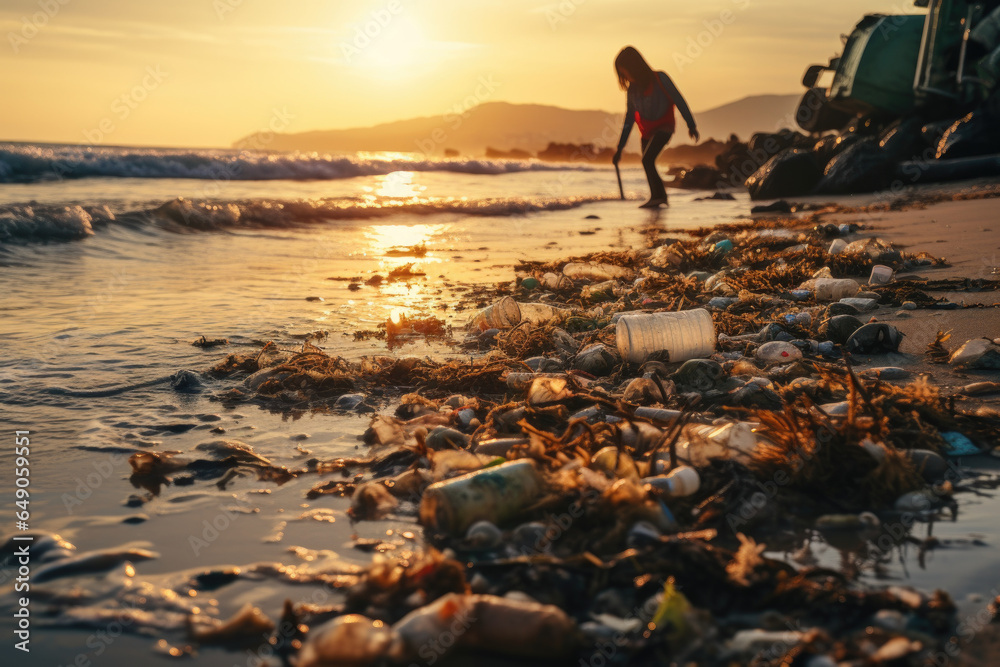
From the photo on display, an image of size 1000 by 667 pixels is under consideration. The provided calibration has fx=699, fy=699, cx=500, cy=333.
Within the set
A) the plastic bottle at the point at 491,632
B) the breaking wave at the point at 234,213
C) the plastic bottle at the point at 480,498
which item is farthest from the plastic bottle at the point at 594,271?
the breaking wave at the point at 234,213

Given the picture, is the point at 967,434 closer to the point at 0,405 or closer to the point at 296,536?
the point at 296,536

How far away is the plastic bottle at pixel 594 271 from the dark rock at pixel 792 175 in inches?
439

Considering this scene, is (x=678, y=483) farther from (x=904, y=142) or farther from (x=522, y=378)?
(x=904, y=142)

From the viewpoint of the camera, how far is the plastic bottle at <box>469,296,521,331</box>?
15.6ft

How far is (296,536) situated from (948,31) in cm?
1704

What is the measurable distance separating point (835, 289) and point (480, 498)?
4023 mm

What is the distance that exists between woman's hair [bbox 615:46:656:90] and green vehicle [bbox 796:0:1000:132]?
677 centimetres

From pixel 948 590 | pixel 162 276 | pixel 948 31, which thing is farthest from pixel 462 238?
pixel 948 31

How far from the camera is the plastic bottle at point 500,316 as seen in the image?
4766mm

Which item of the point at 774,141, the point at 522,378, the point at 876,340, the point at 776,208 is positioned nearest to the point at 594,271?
the point at 876,340

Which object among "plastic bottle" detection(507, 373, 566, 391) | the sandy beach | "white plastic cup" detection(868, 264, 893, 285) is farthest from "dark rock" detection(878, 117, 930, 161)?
"plastic bottle" detection(507, 373, 566, 391)

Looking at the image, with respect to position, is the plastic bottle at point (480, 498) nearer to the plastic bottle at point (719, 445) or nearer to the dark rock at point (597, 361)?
the plastic bottle at point (719, 445)

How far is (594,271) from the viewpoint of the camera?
6953mm

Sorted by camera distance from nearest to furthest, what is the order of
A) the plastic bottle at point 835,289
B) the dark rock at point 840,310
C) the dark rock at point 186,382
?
the dark rock at point 186,382, the dark rock at point 840,310, the plastic bottle at point 835,289
